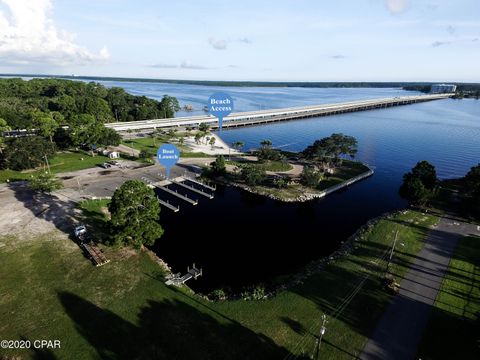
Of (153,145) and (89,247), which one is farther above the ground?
(153,145)

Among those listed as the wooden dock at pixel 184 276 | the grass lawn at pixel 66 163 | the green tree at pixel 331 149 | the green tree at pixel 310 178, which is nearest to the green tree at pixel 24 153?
the grass lawn at pixel 66 163

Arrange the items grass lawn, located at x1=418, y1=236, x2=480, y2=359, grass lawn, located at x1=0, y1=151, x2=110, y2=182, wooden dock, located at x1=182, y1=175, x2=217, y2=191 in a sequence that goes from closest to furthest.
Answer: grass lawn, located at x1=418, y1=236, x2=480, y2=359
wooden dock, located at x1=182, y1=175, x2=217, y2=191
grass lawn, located at x1=0, y1=151, x2=110, y2=182

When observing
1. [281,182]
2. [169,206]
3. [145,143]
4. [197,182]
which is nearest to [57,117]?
[145,143]

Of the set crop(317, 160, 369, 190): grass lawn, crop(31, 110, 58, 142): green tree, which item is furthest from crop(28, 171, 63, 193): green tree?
crop(317, 160, 369, 190): grass lawn

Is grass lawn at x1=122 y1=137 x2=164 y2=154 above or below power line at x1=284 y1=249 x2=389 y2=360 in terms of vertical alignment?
above

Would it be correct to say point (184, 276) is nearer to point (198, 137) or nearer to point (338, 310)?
point (338, 310)

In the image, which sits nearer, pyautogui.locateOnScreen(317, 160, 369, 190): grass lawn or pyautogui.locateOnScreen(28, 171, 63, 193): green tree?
pyautogui.locateOnScreen(28, 171, 63, 193): green tree

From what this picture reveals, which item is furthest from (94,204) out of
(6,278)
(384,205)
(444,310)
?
(384,205)

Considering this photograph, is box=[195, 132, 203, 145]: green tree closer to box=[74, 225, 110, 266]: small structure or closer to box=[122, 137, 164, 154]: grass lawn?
box=[122, 137, 164, 154]: grass lawn

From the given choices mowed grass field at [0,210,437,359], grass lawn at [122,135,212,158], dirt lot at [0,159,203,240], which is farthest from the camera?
grass lawn at [122,135,212,158]
